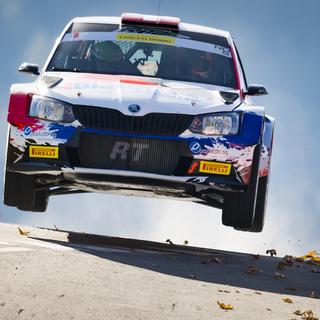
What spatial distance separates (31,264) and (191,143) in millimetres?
2086

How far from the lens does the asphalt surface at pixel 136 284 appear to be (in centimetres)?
464

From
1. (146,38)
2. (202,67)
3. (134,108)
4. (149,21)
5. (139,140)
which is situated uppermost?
(149,21)

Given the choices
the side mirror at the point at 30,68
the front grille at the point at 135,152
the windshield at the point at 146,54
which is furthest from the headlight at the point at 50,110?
the side mirror at the point at 30,68

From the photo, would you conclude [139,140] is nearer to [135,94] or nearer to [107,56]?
[135,94]

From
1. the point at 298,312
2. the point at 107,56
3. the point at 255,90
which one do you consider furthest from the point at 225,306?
the point at 107,56

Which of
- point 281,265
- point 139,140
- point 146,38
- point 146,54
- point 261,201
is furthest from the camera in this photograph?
point 146,38

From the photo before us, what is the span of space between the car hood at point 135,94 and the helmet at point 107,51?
551 millimetres

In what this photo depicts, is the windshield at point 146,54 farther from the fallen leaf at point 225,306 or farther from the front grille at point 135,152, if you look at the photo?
the fallen leaf at point 225,306

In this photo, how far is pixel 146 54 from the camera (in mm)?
8727

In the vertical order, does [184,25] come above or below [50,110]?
above

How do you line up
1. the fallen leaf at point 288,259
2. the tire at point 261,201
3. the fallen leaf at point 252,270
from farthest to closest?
the fallen leaf at point 288,259 → the tire at point 261,201 → the fallen leaf at point 252,270

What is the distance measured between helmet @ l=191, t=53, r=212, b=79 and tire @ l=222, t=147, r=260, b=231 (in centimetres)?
130

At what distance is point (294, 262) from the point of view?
9062 millimetres

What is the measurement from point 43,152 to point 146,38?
1886 millimetres
